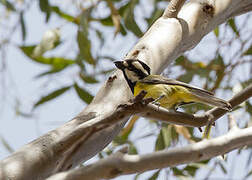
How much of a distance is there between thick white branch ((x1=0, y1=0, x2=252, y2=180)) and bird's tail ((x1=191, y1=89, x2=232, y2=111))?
19 cm

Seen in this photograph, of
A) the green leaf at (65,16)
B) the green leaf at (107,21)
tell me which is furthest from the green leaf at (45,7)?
the green leaf at (107,21)

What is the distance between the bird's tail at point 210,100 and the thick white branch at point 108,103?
19 centimetres

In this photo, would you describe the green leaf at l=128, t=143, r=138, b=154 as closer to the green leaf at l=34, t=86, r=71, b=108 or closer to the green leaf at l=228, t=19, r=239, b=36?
the green leaf at l=34, t=86, r=71, b=108

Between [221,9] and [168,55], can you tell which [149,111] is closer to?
[168,55]

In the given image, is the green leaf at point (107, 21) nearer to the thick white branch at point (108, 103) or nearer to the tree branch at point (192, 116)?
the thick white branch at point (108, 103)

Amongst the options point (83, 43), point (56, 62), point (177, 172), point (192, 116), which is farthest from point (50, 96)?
point (192, 116)

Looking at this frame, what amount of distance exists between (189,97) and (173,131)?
0.69 metres

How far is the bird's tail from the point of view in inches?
58.8

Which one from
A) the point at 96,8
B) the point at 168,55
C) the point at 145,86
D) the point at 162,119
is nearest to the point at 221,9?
the point at 168,55

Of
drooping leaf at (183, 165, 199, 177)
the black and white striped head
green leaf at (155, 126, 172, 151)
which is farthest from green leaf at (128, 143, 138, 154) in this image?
the black and white striped head

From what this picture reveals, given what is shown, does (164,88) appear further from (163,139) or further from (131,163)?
(131,163)

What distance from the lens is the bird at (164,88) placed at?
68.5 inches

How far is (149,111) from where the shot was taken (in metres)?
1.24

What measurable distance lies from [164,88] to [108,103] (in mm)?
529
